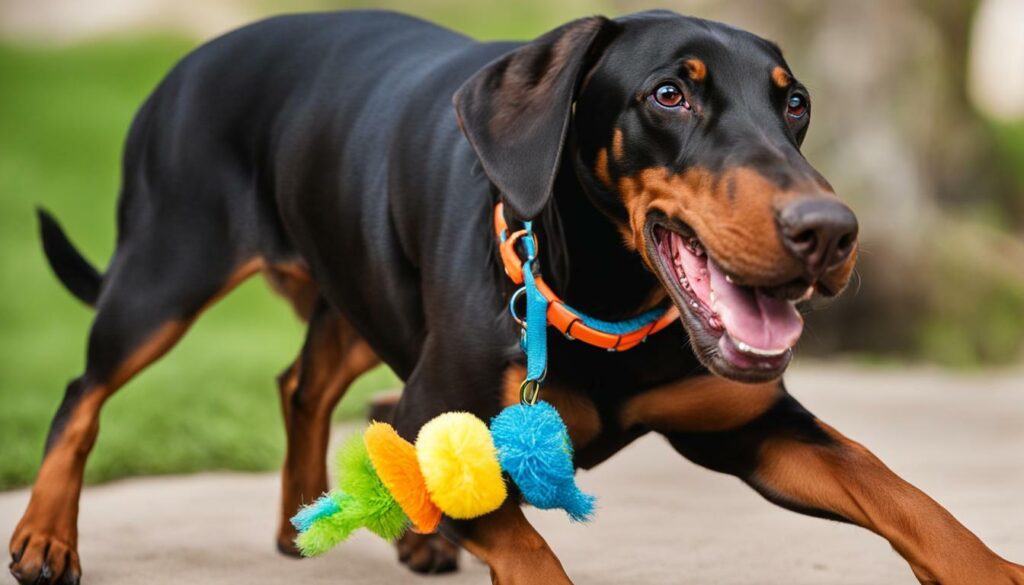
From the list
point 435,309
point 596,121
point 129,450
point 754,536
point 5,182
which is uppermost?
point 596,121

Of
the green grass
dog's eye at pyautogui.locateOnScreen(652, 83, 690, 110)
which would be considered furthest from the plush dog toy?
the green grass

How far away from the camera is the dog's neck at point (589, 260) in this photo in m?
3.22

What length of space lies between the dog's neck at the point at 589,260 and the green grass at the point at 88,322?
2711 mm

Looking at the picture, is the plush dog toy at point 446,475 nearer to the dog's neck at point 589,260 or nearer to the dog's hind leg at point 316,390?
the dog's neck at point 589,260

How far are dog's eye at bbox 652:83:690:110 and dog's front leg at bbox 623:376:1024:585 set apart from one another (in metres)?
0.65

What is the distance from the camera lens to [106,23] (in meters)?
13.3

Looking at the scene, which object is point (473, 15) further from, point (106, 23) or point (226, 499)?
point (226, 499)

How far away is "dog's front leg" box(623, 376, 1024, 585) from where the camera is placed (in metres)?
2.96

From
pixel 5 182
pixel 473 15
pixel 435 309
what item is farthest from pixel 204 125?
pixel 473 15

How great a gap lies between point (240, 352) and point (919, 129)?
4383 mm

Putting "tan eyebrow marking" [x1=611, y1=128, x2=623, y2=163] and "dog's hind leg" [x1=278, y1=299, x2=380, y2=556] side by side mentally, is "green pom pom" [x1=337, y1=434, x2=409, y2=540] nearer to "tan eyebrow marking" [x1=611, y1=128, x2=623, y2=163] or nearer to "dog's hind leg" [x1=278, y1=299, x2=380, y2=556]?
"tan eyebrow marking" [x1=611, y1=128, x2=623, y2=163]

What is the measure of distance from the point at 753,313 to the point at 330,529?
1014 millimetres

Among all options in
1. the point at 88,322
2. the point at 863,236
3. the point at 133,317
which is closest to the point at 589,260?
the point at 133,317

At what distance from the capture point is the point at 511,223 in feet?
10.6
